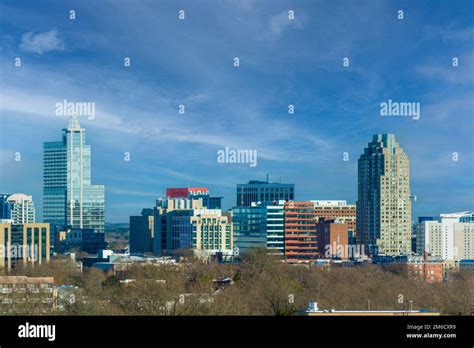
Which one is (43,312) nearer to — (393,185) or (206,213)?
(206,213)

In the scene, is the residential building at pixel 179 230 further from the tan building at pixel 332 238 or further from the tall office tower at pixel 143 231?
the tan building at pixel 332 238

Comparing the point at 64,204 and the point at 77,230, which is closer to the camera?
the point at 77,230

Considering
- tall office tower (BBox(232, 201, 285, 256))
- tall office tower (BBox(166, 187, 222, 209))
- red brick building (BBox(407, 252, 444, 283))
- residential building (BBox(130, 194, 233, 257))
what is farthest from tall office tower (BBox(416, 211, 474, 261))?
tall office tower (BBox(166, 187, 222, 209))

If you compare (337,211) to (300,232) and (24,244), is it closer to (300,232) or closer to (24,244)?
(300,232)

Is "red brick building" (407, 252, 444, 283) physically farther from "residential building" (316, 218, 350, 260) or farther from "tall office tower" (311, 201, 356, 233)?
"tall office tower" (311, 201, 356, 233)
